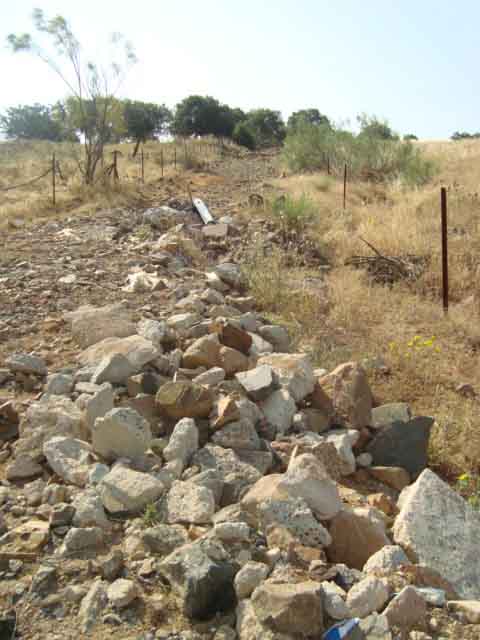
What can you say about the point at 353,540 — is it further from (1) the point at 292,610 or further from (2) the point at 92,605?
(2) the point at 92,605

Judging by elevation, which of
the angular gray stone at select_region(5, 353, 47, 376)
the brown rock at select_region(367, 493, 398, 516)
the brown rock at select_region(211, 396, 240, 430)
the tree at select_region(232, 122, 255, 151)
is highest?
the tree at select_region(232, 122, 255, 151)

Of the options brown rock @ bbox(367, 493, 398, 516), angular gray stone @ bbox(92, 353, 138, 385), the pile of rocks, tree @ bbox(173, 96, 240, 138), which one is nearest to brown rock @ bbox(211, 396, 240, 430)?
the pile of rocks

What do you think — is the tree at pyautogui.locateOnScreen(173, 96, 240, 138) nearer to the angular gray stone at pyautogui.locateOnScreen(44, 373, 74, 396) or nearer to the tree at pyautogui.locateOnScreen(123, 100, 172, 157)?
the tree at pyautogui.locateOnScreen(123, 100, 172, 157)

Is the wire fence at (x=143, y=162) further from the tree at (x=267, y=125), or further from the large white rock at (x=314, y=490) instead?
the large white rock at (x=314, y=490)

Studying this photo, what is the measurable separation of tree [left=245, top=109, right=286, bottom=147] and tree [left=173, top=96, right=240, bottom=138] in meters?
2.47

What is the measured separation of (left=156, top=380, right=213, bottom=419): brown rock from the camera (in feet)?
10.3

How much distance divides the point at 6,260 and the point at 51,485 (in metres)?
4.87

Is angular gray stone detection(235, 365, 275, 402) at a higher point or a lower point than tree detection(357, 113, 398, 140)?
lower

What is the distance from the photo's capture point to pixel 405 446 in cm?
340

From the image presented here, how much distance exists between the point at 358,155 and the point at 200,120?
80.8 feet

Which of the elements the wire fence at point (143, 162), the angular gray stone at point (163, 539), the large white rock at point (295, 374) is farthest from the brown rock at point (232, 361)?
the wire fence at point (143, 162)

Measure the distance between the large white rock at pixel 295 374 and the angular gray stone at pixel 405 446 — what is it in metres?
0.53

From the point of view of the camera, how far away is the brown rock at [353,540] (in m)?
2.30

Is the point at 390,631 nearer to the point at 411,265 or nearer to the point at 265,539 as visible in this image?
the point at 265,539
